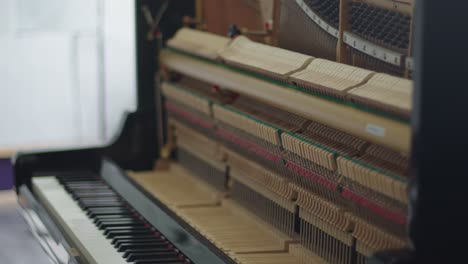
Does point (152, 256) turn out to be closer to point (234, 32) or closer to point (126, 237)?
point (126, 237)

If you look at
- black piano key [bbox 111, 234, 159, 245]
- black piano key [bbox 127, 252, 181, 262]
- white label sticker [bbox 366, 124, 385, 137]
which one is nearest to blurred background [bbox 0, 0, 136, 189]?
black piano key [bbox 111, 234, 159, 245]

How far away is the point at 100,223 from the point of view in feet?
10.5

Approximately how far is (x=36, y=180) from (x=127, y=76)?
3231 millimetres

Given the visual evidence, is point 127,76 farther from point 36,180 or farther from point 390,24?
point 390,24

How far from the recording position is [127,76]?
275 inches

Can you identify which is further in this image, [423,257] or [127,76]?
[127,76]

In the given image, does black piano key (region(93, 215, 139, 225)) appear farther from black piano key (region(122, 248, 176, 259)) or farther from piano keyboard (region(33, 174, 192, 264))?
black piano key (region(122, 248, 176, 259))

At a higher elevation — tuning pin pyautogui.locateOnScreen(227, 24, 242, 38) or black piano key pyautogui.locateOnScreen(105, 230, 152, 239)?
tuning pin pyautogui.locateOnScreen(227, 24, 242, 38)

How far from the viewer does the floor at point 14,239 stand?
5.58m

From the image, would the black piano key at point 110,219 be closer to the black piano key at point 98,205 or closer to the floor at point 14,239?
the black piano key at point 98,205

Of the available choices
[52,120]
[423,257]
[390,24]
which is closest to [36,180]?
[390,24]

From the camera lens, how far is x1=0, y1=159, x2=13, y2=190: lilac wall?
6629 millimetres

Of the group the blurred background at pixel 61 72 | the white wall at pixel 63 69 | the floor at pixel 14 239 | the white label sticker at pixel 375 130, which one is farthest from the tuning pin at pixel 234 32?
the blurred background at pixel 61 72

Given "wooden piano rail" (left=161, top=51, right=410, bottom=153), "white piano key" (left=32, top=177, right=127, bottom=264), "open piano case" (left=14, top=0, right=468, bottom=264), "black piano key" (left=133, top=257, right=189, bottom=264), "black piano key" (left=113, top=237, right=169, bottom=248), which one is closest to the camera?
"open piano case" (left=14, top=0, right=468, bottom=264)
